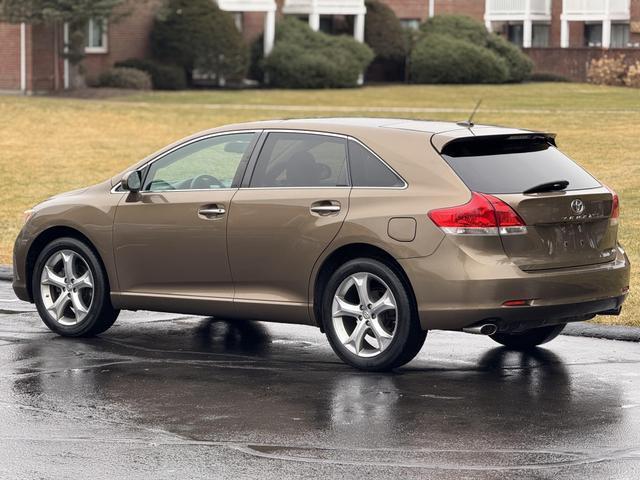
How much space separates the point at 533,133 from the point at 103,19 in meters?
37.6

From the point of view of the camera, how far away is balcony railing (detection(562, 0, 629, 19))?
6297 centimetres

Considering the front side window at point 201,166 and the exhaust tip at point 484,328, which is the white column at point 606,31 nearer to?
the front side window at point 201,166

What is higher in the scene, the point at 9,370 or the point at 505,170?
the point at 505,170

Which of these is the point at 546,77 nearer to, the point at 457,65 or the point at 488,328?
the point at 457,65

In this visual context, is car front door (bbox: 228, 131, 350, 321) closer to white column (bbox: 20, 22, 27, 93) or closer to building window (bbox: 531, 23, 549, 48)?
white column (bbox: 20, 22, 27, 93)

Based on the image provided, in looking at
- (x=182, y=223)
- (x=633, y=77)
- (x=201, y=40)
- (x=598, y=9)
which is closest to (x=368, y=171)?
(x=182, y=223)

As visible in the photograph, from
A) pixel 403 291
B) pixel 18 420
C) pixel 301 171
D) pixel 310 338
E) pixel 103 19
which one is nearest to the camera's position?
pixel 18 420

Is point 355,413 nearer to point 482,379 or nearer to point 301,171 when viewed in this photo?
point 482,379

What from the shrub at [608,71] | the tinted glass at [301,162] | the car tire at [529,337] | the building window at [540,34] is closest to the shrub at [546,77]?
the shrub at [608,71]

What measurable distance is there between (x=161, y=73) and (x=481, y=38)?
1397cm

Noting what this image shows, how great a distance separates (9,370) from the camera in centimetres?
941

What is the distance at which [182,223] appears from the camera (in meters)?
10.1

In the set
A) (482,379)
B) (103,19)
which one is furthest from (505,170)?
(103,19)

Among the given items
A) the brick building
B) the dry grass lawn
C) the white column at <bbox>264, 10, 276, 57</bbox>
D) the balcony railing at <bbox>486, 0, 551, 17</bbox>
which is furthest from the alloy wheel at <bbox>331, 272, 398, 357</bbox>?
the balcony railing at <bbox>486, 0, 551, 17</bbox>
